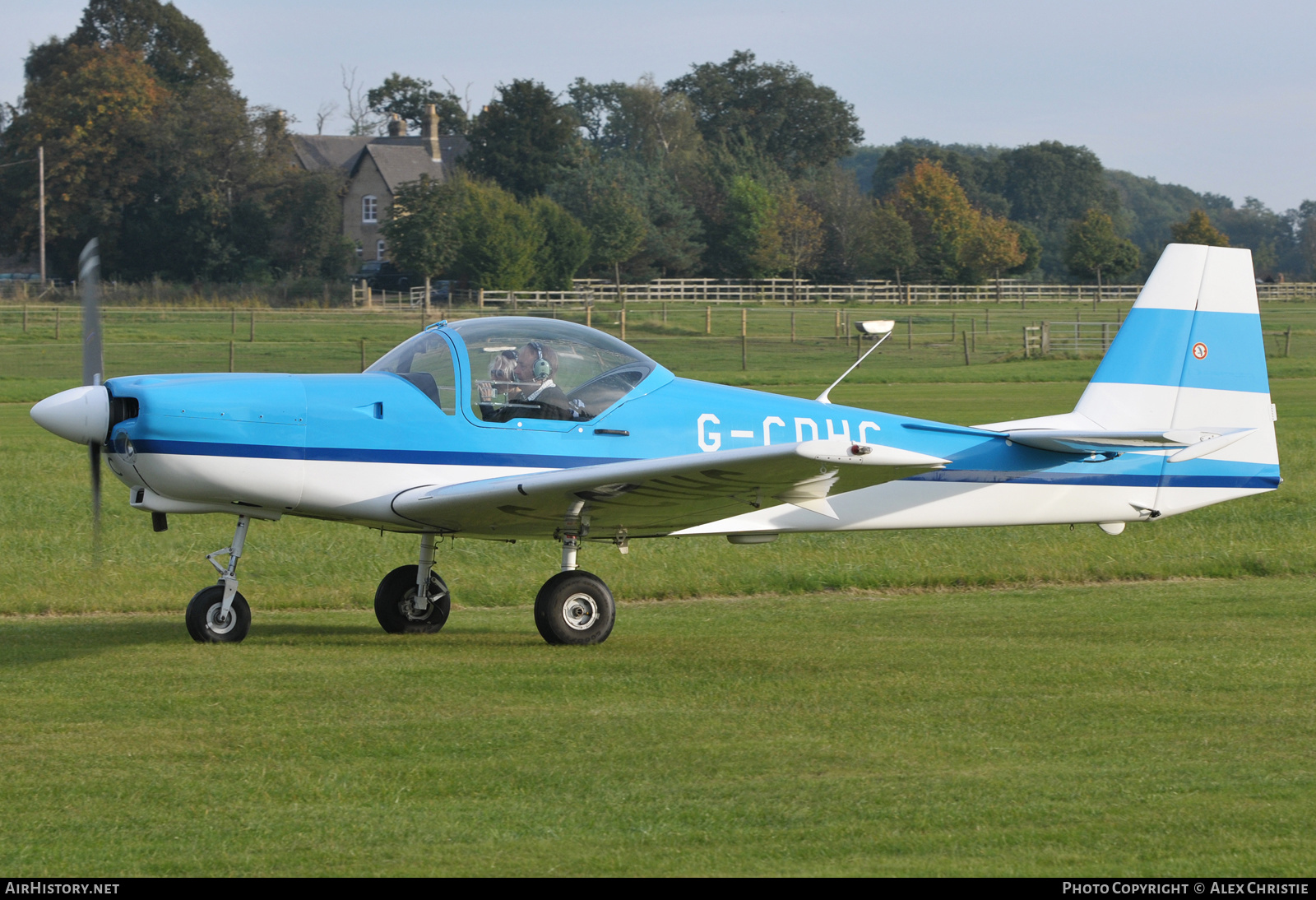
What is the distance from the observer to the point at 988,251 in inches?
3455

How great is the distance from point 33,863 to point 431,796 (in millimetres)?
1513

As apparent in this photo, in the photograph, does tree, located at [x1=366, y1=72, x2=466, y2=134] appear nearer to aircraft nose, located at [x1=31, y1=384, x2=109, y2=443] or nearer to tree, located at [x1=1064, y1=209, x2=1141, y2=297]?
tree, located at [x1=1064, y1=209, x2=1141, y2=297]

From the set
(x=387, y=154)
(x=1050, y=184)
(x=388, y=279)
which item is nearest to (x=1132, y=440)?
(x=388, y=279)

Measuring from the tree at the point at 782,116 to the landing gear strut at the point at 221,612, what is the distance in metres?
96.1

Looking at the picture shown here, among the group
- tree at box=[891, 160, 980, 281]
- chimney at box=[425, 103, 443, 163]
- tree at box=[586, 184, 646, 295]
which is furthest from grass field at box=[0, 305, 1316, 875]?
tree at box=[891, 160, 980, 281]

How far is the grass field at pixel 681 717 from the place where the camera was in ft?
16.2

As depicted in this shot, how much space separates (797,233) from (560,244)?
20.3 m

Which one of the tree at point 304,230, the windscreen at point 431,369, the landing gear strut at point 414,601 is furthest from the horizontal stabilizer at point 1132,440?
the tree at point 304,230

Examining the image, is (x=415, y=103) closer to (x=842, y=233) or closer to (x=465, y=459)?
(x=842, y=233)

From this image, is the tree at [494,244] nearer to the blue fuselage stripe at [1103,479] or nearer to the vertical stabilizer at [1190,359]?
the vertical stabilizer at [1190,359]

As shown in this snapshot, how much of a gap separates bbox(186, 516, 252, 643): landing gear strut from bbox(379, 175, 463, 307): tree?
57.0 m

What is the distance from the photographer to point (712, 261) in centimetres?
8675

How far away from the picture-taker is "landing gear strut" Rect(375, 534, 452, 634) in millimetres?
10039
